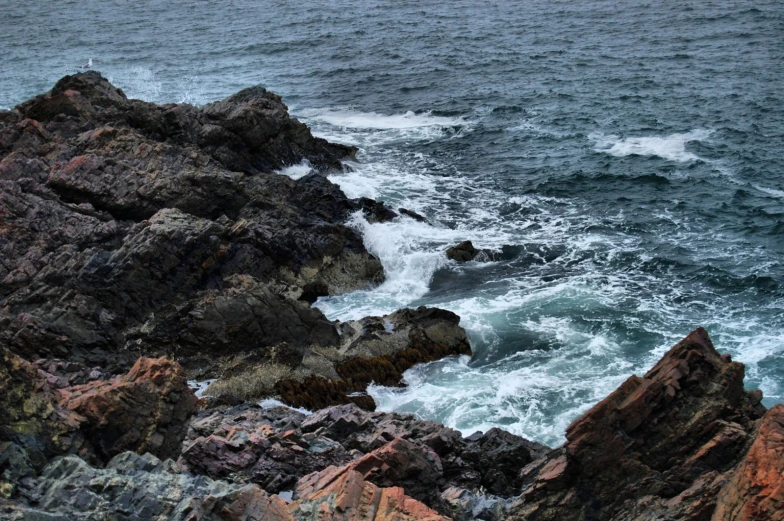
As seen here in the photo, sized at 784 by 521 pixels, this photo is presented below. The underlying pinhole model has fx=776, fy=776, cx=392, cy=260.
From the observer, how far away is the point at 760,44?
6656 cm

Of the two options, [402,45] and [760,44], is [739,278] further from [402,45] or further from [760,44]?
[402,45]

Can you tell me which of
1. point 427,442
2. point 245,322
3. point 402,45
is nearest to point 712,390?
point 427,442

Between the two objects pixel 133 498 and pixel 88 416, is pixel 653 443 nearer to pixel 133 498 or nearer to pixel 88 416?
pixel 133 498

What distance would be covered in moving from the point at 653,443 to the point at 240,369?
15036 millimetres

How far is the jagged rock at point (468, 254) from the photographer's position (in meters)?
37.8

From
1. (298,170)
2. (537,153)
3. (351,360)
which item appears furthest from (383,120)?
(351,360)

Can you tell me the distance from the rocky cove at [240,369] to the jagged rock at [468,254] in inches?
8.7

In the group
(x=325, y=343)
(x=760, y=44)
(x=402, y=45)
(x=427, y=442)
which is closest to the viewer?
(x=427, y=442)

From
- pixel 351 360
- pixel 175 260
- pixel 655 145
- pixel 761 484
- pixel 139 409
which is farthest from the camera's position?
pixel 655 145

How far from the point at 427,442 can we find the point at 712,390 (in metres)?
7.76

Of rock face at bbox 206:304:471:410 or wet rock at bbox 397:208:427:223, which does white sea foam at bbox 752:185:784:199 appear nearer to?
wet rock at bbox 397:208:427:223

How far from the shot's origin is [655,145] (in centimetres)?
4984

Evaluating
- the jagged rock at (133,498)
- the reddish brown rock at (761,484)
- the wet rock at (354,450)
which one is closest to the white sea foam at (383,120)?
the wet rock at (354,450)

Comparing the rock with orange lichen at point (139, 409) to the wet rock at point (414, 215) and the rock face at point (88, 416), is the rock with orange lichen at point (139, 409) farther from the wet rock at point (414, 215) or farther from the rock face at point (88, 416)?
the wet rock at point (414, 215)
